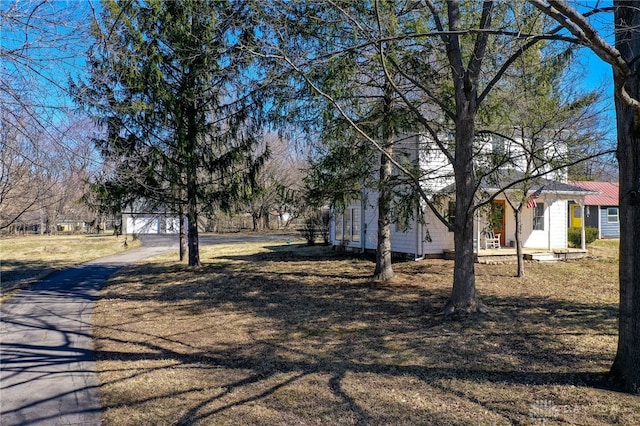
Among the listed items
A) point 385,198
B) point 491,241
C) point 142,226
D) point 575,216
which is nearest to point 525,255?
point 491,241

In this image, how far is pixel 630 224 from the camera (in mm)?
4488

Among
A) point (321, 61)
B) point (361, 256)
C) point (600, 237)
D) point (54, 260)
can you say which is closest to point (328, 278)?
point (361, 256)

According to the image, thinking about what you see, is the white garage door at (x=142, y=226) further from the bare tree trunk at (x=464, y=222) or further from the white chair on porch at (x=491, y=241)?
the bare tree trunk at (x=464, y=222)

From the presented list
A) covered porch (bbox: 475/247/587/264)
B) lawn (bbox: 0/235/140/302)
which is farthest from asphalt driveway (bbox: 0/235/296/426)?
covered porch (bbox: 475/247/587/264)

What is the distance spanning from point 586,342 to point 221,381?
15.8 feet

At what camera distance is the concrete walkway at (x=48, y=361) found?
4.15m

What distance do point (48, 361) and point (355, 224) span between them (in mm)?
14694

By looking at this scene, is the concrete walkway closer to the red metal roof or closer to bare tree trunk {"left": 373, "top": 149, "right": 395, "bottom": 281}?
bare tree trunk {"left": 373, "top": 149, "right": 395, "bottom": 281}

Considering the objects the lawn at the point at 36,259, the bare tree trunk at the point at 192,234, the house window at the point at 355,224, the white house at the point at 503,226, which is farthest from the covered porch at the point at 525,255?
the lawn at the point at 36,259

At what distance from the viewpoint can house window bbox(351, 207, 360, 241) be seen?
757 inches

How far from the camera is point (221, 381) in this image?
16.1 ft

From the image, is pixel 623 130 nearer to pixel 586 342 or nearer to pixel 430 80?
pixel 586 342

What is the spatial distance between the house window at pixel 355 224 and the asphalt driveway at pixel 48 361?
421 inches

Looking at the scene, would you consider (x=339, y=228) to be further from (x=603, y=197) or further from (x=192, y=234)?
(x=603, y=197)
